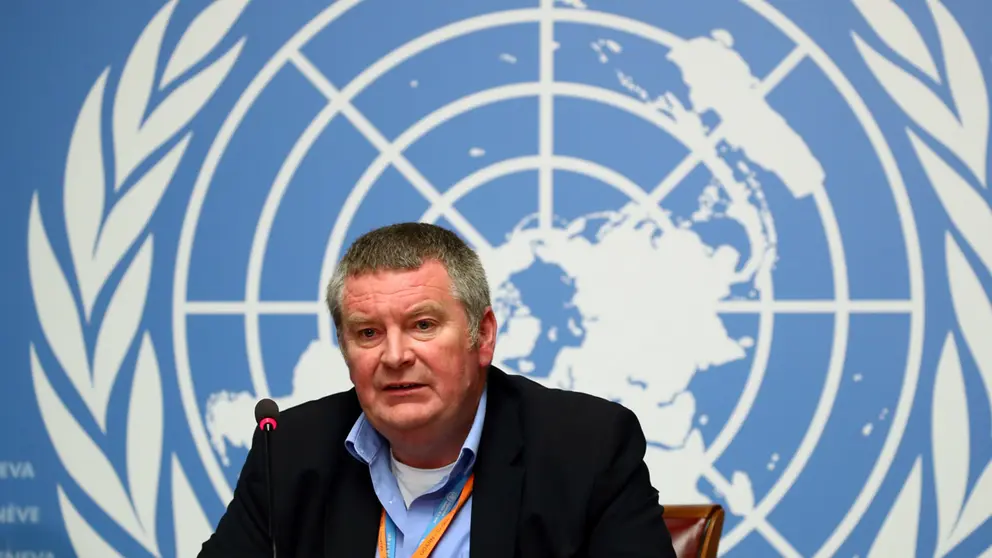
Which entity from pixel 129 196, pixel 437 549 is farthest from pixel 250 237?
pixel 437 549

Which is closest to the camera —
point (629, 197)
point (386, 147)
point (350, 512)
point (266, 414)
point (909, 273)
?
point (266, 414)

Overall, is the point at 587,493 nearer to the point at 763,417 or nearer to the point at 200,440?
the point at 763,417

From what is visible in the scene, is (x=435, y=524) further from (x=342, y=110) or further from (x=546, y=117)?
(x=342, y=110)

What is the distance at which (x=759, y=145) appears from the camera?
331 centimetres

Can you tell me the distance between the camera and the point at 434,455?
233 centimetres

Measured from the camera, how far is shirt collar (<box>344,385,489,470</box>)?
7.48ft

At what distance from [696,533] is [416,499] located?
2.23 ft

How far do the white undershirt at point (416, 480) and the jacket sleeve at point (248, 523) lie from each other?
327 mm

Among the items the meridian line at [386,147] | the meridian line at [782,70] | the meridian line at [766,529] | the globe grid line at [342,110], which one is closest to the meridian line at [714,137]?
the meridian line at [782,70]

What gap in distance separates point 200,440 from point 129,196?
95cm

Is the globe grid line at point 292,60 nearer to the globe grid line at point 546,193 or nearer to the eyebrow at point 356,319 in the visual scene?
the globe grid line at point 546,193

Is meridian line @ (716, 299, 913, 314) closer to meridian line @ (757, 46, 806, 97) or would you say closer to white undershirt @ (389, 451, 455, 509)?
meridian line @ (757, 46, 806, 97)

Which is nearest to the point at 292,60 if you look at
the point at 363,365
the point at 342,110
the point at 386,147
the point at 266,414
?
the point at 342,110

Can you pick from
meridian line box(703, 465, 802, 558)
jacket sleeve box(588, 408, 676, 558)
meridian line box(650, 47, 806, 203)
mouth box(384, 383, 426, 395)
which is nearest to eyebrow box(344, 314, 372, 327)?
mouth box(384, 383, 426, 395)
